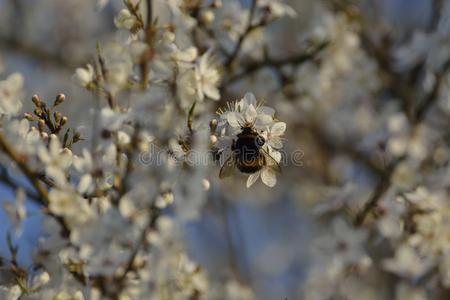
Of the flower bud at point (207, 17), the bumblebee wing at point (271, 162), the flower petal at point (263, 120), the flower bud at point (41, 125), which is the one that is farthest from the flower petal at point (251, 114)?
the flower bud at point (207, 17)

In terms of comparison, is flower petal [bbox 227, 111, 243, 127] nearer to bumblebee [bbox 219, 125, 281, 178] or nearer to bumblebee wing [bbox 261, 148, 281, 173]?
bumblebee [bbox 219, 125, 281, 178]

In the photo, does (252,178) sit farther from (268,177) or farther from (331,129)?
(331,129)

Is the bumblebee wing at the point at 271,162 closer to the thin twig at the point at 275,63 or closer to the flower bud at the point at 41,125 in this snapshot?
the flower bud at the point at 41,125

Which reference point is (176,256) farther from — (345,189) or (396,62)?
(396,62)
